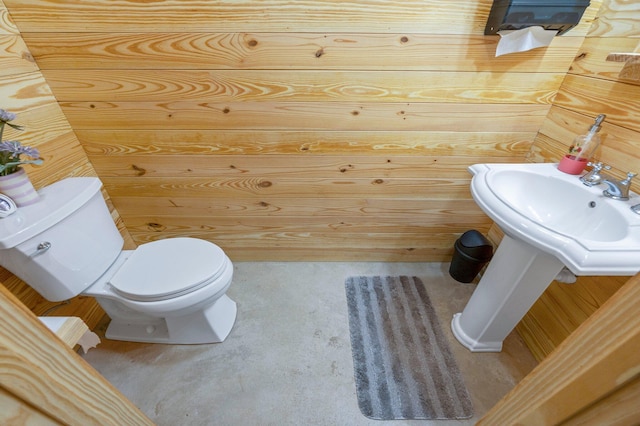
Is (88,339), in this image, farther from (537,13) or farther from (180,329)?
(537,13)

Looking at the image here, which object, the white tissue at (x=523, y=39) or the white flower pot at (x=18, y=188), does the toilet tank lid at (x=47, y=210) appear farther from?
the white tissue at (x=523, y=39)

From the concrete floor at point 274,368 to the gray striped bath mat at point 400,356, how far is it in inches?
1.6

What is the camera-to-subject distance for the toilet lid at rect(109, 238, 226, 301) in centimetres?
103

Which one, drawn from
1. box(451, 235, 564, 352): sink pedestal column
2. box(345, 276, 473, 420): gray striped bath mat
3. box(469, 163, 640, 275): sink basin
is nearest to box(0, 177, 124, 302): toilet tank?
box(345, 276, 473, 420): gray striped bath mat

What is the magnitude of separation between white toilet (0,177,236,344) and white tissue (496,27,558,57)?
1432 mm

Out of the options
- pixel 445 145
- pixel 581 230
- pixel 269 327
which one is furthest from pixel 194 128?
pixel 581 230

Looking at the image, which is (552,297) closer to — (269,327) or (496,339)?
(496,339)

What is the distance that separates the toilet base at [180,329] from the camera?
48.6 inches

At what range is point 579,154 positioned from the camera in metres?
1.00

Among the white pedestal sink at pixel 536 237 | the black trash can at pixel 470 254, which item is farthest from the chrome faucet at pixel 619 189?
the black trash can at pixel 470 254

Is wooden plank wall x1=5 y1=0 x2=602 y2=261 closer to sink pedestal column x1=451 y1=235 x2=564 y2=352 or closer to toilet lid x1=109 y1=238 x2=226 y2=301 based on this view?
Result: toilet lid x1=109 y1=238 x2=226 y2=301

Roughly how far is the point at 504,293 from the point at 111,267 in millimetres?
1673

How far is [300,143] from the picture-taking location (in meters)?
1.29

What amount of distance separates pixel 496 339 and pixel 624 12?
136 cm
